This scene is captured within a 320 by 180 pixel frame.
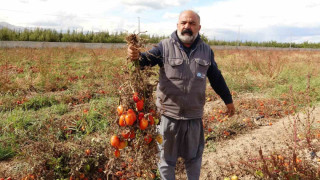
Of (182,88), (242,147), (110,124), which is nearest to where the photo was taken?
(182,88)

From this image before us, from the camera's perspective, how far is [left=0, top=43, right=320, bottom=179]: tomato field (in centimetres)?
193

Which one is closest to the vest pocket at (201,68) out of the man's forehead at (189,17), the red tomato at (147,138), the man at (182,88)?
the man at (182,88)

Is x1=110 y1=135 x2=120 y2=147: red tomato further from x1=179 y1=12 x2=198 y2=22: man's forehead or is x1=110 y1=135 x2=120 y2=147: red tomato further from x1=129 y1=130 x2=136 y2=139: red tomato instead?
x1=179 y1=12 x2=198 y2=22: man's forehead

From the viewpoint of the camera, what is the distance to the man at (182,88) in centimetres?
229

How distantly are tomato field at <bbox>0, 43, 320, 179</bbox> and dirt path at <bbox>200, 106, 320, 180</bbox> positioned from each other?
4.9 inches

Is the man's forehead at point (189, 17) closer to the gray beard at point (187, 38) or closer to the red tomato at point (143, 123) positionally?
the gray beard at point (187, 38)

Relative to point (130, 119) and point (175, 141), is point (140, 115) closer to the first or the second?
point (130, 119)

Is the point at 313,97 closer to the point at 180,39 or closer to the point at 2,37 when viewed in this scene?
the point at 180,39

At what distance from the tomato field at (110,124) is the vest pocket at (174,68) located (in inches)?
5.7

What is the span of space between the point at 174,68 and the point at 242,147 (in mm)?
2101

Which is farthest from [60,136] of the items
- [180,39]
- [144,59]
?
[180,39]

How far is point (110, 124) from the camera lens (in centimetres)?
257

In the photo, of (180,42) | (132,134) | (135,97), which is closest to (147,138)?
(132,134)

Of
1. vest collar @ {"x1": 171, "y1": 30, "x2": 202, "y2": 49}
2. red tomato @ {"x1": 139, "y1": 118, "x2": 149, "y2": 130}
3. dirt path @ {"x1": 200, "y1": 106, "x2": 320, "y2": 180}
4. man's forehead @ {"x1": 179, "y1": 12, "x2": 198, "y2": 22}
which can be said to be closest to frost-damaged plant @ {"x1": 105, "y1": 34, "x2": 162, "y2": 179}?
red tomato @ {"x1": 139, "y1": 118, "x2": 149, "y2": 130}
